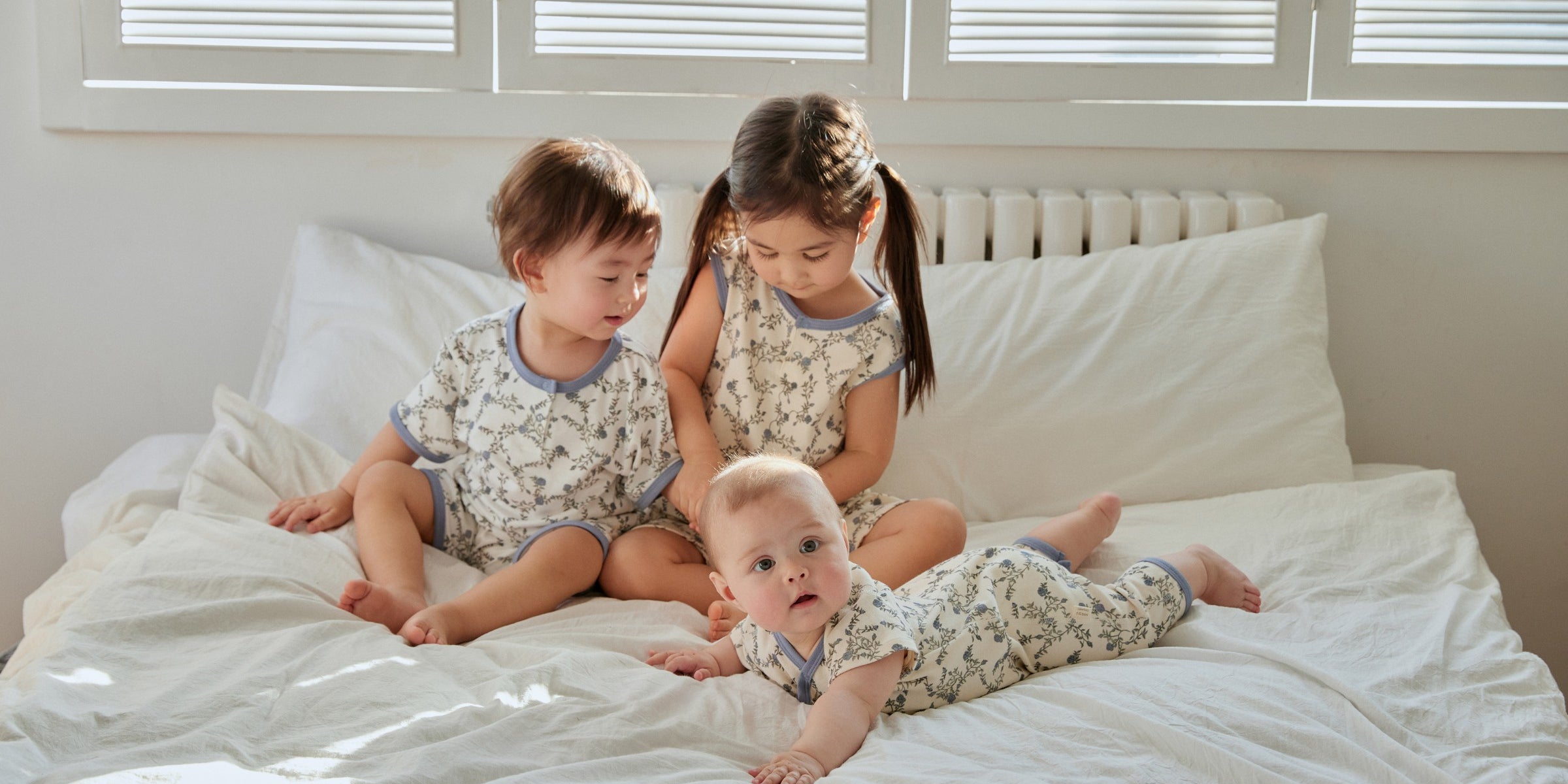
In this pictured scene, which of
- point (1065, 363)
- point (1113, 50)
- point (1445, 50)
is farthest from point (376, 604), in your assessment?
point (1445, 50)

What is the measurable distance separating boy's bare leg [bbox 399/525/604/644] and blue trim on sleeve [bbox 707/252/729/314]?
12.9 inches

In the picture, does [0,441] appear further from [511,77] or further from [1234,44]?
[1234,44]

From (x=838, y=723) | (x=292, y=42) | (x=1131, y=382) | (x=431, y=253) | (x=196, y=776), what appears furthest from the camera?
(x=431, y=253)

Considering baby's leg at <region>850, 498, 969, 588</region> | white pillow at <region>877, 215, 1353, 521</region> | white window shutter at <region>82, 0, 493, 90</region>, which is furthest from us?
white window shutter at <region>82, 0, 493, 90</region>

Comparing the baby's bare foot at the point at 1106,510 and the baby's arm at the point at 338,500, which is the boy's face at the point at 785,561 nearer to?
the baby's bare foot at the point at 1106,510

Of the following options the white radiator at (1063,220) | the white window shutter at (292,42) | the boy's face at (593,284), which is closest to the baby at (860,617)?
the boy's face at (593,284)

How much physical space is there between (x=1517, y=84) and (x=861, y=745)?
5.24ft

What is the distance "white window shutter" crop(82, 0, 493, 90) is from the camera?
1.81 metres

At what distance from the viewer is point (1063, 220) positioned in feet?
6.07

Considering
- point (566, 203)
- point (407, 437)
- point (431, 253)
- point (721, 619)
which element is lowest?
point (721, 619)

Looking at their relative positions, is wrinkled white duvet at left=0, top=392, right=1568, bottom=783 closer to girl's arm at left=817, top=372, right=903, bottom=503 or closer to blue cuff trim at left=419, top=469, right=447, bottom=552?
blue cuff trim at left=419, top=469, right=447, bottom=552

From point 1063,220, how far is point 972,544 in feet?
2.00

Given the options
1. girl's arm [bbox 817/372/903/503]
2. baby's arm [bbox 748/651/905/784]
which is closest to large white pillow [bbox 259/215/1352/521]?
girl's arm [bbox 817/372/903/503]

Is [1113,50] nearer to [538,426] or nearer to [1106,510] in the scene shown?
[1106,510]
